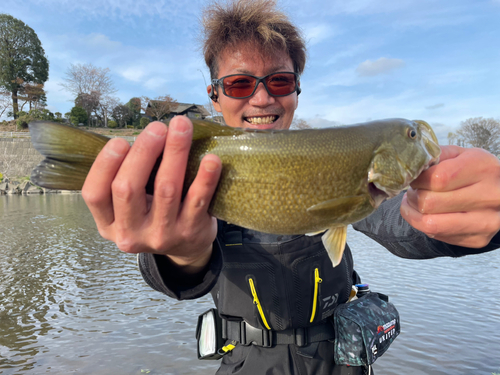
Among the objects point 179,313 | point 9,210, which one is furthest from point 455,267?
point 9,210

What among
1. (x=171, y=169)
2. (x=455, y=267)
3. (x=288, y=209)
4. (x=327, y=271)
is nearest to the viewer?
(x=171, y=169)

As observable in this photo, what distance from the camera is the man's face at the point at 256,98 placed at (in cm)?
371

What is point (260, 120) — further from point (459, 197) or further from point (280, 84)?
point (459, 197)

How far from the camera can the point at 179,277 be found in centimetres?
246

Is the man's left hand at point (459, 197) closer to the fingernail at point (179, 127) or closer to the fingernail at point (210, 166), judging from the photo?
the fingernail at point (210, 166)

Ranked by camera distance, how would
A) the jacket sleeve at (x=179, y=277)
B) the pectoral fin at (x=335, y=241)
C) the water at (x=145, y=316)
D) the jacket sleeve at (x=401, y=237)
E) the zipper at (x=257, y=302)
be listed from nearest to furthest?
1. the pectoral fin at (x=335, y=241)
2. the jacket sleeve at (x=179, y=277)
3. the jacket sleeve at (x=401, y=237)
4. the zipper at (x=257, y=302)
5. the water at (x=145, y=316)

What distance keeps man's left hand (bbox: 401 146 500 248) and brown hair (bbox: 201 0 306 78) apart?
229 cm

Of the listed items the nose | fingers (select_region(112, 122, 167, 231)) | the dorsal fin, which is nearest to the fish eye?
the dorsal fin

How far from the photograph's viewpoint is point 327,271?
120 inches

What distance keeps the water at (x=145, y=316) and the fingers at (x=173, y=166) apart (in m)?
5.35

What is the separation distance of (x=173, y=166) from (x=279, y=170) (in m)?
0.63

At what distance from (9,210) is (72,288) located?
63.5 feet

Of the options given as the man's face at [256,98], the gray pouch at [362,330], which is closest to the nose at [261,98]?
the man's face at [256,98]

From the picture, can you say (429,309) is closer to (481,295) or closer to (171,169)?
(481,295)
